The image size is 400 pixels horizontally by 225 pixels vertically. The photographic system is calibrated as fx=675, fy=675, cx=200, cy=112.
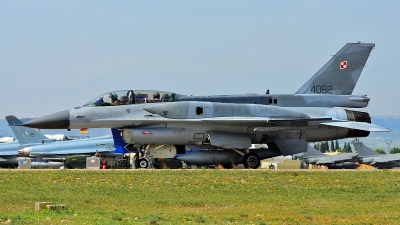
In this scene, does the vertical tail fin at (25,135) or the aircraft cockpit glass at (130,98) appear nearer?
the aircraft cockpit glass at (130,98)

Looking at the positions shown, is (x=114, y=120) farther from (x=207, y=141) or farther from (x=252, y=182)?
(x=252, y=182)

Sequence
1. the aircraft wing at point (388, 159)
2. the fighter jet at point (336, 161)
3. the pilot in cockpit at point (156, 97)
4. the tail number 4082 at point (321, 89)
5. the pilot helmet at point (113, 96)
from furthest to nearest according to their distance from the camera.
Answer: the fighter jet at point (336, 161) → the aircraft wing at point (388, 159) → the tail number 4082 at point (321, 89) → the pilot in cockpit at point (156, 97) → the pilot helmet at point (113, 96)

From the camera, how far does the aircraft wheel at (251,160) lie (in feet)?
90.8

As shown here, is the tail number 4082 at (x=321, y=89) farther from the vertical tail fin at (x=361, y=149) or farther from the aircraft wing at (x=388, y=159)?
the vertical tail fin at (x=361, y=149)

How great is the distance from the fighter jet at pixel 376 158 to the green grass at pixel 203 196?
27912 mm

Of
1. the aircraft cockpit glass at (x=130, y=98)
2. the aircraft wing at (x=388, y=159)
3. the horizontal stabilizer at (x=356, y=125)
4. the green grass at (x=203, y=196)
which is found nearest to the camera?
the green grass at (x=203, y=196)

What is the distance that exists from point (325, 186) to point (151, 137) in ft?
27.1

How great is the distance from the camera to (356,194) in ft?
63.1

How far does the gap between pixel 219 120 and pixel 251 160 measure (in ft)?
8.75

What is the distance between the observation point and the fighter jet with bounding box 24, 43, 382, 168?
A: 2652 cm

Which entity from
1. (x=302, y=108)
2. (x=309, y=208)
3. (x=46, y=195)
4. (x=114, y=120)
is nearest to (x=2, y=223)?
(x=46, y=195)

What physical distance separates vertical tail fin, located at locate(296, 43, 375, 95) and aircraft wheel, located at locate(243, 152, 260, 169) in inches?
156

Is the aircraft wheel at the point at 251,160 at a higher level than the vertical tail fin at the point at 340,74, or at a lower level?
lower

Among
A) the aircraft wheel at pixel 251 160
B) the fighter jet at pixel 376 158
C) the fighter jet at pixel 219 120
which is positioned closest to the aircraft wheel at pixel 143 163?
the fighter jet at pixel 219 120
